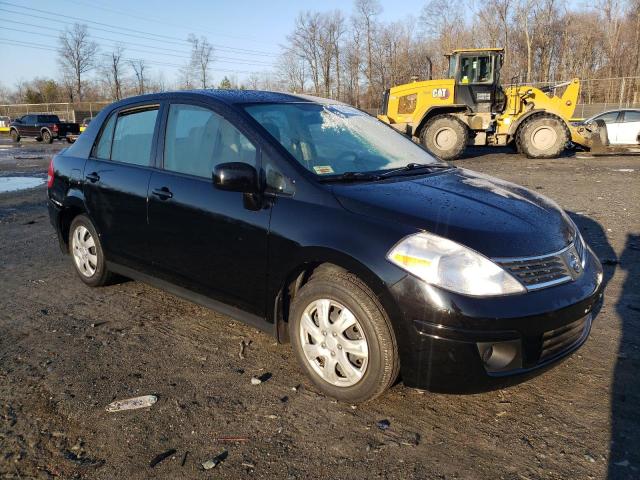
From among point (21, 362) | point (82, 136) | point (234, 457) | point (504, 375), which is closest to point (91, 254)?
point (82, 136)

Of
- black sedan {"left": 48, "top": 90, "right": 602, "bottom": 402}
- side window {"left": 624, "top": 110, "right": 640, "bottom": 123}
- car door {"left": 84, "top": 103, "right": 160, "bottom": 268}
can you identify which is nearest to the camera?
black sedan {"left": 48, "top": 90, "right": 602, "bottom": 402}

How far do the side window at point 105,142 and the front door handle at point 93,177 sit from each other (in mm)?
160

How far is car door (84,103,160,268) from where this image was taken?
12.7 feet

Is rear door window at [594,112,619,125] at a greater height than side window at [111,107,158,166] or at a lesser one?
greater

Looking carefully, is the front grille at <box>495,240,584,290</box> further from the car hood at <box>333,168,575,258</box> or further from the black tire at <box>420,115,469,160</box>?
the black tire at <box>420,115,469,160</box>

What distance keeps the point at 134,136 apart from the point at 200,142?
88cm

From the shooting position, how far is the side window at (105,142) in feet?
14.3

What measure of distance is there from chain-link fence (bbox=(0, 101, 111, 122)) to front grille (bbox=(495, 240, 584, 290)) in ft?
160

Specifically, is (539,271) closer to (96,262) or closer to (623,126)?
(96,262)

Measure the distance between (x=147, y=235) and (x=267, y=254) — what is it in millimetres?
1258

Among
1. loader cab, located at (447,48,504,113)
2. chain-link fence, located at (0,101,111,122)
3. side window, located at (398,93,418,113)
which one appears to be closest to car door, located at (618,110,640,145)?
loader cab, located at (447,48,504,113)

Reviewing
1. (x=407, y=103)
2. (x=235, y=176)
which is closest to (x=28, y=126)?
(x=407, y=103)

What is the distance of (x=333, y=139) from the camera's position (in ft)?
11.5

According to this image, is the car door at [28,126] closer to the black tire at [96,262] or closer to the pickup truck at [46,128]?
the pickup truck at [46,128]
